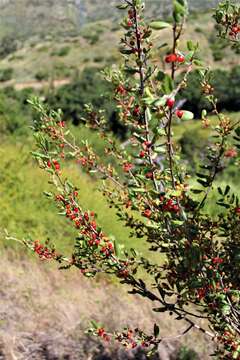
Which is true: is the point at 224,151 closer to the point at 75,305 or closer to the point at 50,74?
the point at 75,305

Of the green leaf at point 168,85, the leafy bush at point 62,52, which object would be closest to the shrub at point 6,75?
the leafy bush at point 62,52

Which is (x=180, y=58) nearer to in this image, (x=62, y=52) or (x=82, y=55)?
(x=62, y=52)

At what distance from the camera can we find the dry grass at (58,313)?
6.43 m

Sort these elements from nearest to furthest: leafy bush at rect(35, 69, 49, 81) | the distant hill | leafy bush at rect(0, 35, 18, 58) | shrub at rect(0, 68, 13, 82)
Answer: leafy bush at rect(35, 69, 49, 81), shrub at rect(0, 68, 13, 82), leafy bush at rect(0, 35, 18, 58), the distant hill

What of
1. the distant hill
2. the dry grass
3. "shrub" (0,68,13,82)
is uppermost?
the dry grass

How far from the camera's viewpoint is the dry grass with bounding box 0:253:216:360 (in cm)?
643

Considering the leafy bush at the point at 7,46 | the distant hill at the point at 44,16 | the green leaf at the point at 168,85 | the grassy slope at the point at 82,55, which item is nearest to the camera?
the green leaf at the point at 168,85

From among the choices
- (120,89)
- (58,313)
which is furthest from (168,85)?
(58,313)

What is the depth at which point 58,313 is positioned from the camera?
7.30 metres

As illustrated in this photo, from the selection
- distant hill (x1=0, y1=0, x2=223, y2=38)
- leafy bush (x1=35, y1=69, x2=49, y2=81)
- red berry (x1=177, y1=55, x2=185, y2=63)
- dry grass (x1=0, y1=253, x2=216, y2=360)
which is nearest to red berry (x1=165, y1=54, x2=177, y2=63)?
red berry (x1=177, y1=55, x2=185, y2=63)

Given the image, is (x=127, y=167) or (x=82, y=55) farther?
(x=82, y=55)

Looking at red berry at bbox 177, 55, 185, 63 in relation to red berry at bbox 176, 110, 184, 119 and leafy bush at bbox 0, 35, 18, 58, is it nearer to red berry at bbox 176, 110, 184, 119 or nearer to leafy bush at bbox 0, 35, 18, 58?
red berry at bbox 176, 110, 184, 119

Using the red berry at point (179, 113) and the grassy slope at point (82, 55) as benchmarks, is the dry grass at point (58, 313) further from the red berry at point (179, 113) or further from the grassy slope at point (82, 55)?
the grassy slope at point (82, 55)

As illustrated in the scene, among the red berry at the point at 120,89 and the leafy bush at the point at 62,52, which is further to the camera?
the leafy bush at the point at 62,52
